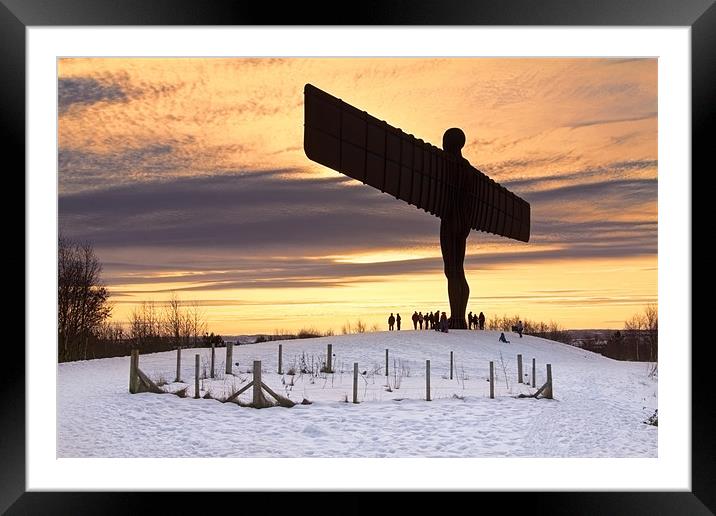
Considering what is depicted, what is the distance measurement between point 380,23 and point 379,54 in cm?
72

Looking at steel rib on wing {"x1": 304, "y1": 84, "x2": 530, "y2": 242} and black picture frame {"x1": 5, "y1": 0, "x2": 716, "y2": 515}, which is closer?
black picture frame {"x1": 5, "y1": 0, "x2": 716, "y2": 515}

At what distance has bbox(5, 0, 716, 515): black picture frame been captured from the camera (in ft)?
16.8

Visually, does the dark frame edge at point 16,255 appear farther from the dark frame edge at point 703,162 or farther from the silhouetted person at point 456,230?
the silhouetted person at point 456,230

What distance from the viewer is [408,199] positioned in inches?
568

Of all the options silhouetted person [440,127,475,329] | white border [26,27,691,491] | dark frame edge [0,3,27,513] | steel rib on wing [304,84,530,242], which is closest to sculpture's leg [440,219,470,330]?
silhouetted person [440,127,475,329]

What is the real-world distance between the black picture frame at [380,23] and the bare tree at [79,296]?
13121mm

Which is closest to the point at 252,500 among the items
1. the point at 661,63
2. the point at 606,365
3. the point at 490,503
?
the point at 490,503

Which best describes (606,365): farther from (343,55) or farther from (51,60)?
(51,60)

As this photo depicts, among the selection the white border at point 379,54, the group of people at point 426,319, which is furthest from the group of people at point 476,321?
the white border at point 379,54

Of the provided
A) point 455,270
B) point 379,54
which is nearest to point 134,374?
point 379,54

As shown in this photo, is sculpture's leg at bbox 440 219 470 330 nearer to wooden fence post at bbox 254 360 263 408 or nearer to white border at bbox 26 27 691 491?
wooden fence post at bbox 254 360 263 408

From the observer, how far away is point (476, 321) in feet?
60.2

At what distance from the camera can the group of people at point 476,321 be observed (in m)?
18.1

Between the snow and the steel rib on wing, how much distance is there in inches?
129
